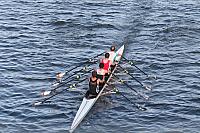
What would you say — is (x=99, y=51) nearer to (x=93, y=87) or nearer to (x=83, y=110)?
(x=93, y=87)

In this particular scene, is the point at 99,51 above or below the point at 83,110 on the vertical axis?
above

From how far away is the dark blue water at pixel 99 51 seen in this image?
98.9ft

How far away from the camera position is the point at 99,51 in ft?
141

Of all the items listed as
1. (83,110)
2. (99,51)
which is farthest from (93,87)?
(99,51)

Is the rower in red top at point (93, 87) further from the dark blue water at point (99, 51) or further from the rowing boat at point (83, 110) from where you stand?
the dark blue water at point (99, 51)

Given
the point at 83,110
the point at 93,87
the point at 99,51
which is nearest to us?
the point at 83,110

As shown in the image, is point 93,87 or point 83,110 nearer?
point 83,110

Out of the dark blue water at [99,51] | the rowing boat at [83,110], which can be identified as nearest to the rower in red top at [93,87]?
the rowing boat at [83,110]

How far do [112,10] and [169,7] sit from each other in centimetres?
737

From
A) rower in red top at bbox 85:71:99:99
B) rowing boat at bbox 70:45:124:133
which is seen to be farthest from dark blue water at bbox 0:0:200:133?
rower in red top at bbox 85:71:99:99

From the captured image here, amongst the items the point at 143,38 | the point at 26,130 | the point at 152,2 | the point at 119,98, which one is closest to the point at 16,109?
the point at 26,130

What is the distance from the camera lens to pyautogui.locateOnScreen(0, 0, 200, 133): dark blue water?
3014 centimetres

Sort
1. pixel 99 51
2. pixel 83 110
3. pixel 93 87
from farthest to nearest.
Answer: pixel 99 51
pixel 93 87
pixel 83 110

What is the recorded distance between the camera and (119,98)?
33562mm
